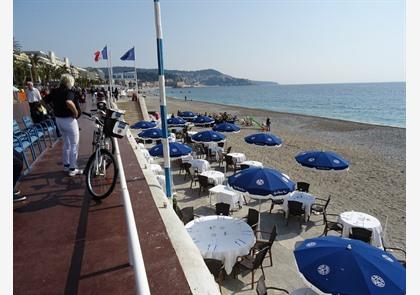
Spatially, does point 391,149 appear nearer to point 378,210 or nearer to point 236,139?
point 236,139

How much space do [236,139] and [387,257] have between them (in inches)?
826

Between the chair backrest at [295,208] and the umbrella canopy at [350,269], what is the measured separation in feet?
13.1

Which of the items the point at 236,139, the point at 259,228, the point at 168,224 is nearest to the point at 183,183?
the point at 259,228

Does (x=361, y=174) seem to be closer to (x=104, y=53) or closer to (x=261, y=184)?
(x=261, y=184)

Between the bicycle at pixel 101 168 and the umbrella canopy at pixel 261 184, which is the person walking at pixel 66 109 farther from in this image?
the umbrella canopy at pixel 261 184

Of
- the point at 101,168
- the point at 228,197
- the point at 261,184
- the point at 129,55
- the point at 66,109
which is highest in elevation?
the point at 129,55

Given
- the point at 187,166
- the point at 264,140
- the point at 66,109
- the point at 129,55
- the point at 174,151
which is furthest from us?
the point at 129,55

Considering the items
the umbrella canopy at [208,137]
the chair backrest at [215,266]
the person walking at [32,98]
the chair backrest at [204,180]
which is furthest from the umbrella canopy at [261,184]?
the person walking at [32,98]

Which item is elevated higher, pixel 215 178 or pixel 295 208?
pixel 215 178

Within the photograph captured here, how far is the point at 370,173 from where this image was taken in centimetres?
1517

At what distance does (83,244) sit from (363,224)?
287 inches

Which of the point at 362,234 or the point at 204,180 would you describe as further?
the point at 204,180

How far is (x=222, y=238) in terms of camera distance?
621 centimetres

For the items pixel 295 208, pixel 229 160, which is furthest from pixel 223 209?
pixel 229 160
